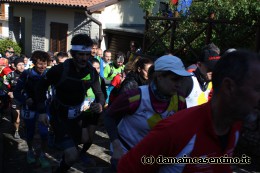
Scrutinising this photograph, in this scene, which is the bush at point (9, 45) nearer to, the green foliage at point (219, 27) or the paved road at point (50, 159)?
the green foliage at point (219, 27)

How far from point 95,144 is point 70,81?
247 centimetres

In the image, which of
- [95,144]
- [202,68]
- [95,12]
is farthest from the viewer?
[95,12]

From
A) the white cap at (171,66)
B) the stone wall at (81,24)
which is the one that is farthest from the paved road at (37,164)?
the stone wall at (81,24)

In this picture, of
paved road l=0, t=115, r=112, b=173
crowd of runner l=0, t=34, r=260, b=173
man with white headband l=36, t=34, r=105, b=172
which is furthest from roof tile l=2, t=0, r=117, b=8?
man with white headband l=36, t=34, r=105, b=172

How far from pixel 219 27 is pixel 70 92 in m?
4.66

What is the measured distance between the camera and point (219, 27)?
7906mm

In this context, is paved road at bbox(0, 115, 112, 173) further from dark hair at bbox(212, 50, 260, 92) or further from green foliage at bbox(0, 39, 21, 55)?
green foliage at bbox(0, 39, 21, 55)

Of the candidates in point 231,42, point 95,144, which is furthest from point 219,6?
point 95,144

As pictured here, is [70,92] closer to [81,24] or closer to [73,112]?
[73,112]

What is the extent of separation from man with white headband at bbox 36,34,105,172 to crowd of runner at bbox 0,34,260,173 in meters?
0.01

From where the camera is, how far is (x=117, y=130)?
123 inches

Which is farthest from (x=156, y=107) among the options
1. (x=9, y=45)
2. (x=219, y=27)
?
(x=9, y=45)

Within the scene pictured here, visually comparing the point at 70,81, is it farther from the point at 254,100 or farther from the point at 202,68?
the point at 254,100

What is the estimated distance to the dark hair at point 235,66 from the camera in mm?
1597
